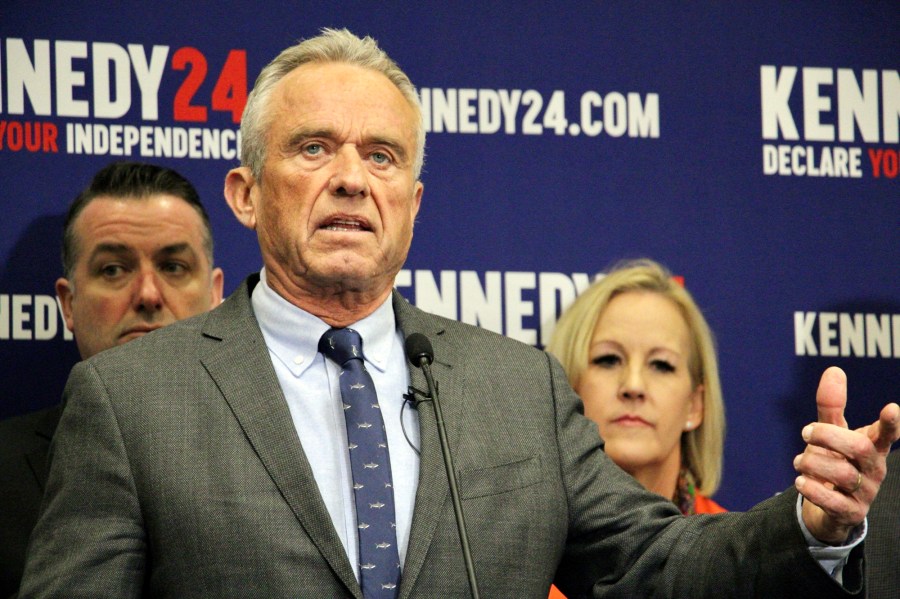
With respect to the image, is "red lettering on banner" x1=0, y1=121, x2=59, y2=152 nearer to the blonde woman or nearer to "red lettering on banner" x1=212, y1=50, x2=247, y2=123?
"red lettering on banner" x1=212, y1=50, x2=247, y2=123

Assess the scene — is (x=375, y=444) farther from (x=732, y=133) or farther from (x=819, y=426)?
(x=732, y=133)

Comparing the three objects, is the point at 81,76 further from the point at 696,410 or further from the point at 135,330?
the point at 696,410

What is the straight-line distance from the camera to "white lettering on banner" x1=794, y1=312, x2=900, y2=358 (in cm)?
377

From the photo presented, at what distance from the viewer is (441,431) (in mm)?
1922

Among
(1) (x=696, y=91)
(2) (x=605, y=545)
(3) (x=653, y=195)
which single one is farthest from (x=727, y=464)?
(2) (x=605, y=545)

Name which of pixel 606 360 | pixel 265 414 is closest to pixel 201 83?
pixel 606 360

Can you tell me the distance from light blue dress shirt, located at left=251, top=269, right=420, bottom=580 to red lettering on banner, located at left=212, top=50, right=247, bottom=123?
1262mm

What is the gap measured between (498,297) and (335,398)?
59.5 inches

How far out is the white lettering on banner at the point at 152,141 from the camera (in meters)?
3.42

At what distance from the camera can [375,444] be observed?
2.07 metres

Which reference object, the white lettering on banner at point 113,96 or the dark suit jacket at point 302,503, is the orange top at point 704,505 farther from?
the white lettering on banner at point 113,96

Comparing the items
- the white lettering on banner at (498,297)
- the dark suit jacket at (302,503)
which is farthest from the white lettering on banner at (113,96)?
the dark suit jacket at (302,503)

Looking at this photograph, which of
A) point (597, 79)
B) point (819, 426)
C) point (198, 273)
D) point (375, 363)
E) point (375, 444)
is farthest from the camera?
point (597, 79)

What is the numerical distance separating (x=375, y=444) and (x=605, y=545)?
430 millimetres
